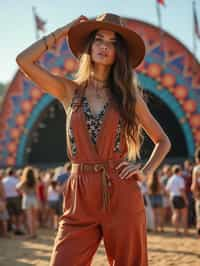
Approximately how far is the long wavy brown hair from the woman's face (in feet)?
0.12

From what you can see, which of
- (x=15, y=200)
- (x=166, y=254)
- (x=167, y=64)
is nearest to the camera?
(x=166, y=254)

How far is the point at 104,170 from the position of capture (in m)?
2.68

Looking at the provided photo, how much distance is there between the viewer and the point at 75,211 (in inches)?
105

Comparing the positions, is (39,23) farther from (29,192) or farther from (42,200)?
(29,192)

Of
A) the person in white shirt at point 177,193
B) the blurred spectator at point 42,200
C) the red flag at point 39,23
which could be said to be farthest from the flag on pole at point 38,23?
the person in white shirt at point 177,193

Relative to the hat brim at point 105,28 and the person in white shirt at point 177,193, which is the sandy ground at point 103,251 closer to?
the person in white shirt at point 177,193

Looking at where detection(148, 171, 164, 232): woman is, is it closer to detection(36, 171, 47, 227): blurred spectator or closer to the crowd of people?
the crowd of people

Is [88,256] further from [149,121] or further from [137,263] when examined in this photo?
[149,121]

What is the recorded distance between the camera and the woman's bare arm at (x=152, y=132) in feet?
9.47

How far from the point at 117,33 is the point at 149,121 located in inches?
21.0

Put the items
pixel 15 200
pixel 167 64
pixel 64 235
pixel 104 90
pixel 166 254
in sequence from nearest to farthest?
pixel 64 235 < pixel 104 90 < pixel 166 254 < pixel 15 200 < pixel 167 64

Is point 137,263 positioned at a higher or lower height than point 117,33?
lower

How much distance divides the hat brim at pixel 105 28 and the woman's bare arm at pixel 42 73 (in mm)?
146

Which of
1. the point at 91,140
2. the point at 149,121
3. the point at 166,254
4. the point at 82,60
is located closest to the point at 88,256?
the point at 91,140
